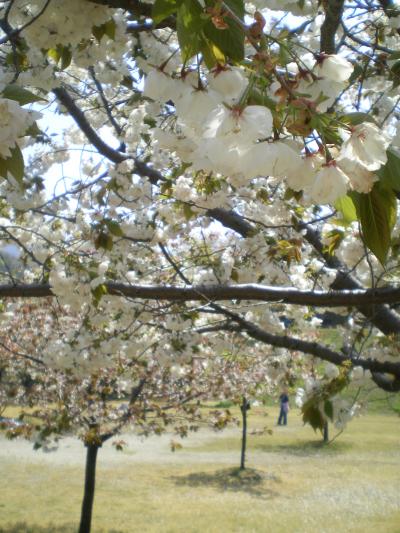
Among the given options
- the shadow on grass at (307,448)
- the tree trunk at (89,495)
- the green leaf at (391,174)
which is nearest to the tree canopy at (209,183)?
the green leaf at (391,174)

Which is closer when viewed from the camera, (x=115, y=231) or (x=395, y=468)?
(x=115, y=231)

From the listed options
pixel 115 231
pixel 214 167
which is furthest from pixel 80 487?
pixel 214 167

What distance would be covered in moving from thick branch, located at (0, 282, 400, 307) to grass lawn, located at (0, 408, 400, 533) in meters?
6.50

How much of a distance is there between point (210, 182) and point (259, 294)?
1.92 feet

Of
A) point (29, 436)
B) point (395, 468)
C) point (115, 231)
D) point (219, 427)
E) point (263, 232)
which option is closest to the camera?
point (115, 231)

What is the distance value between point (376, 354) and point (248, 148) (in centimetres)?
346

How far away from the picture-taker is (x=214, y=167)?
2.34ft

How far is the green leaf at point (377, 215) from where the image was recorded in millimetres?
774

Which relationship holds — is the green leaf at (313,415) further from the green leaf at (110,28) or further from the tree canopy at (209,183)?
the green leaf at (110,28)

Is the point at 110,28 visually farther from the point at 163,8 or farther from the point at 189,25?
the point at 189,25

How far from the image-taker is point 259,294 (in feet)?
7.39

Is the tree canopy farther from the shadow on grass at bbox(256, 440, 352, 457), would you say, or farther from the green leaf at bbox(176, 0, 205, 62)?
the shadow on grass at bbox(256, 440, 352, 457)

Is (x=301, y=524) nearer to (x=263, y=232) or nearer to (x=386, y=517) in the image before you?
(x=386, y=517)

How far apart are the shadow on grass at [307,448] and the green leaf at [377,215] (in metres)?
13.9
